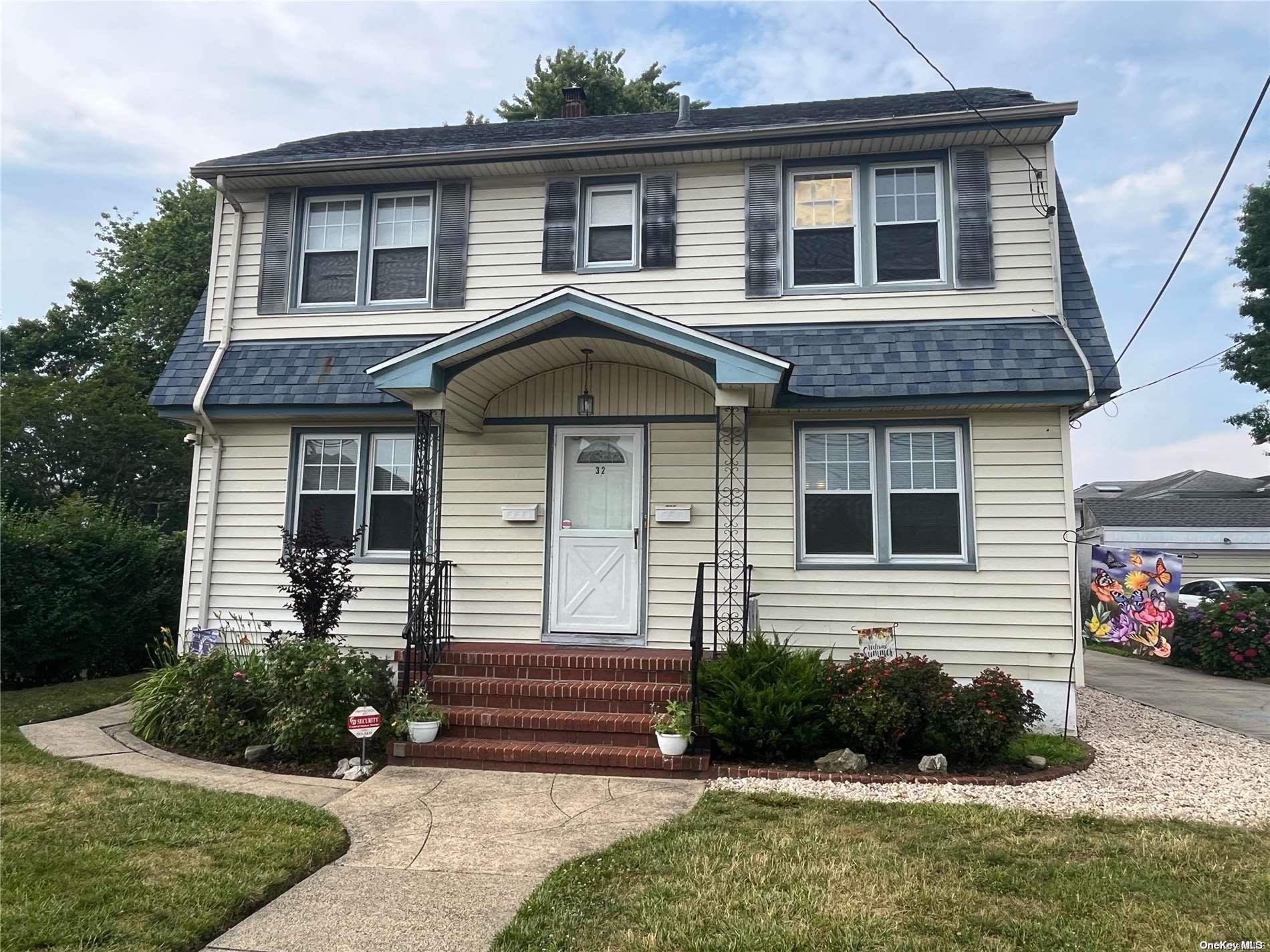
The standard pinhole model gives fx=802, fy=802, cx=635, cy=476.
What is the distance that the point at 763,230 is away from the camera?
8.59 metres

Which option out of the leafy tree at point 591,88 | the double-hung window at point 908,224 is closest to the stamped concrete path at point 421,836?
the double-hung window at point 908,224

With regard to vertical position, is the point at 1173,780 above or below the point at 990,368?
below

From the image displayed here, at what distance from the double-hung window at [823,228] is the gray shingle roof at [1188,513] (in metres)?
21.8

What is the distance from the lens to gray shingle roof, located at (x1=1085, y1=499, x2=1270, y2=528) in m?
24.8

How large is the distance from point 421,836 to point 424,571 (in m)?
3.21

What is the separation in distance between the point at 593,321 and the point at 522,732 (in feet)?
12.0

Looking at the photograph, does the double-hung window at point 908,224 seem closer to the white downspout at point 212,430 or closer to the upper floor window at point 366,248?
the upper floor window at point 366,248

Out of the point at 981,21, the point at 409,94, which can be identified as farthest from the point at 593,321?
the point at 409,94

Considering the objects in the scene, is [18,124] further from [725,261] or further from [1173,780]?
[1173,780]

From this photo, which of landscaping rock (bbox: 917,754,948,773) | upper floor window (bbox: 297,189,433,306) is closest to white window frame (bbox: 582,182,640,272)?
upper floor window (bbox: 297,189,433,306)

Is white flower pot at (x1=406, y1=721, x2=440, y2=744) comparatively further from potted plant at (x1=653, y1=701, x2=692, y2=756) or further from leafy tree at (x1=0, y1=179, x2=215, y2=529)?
leafy tree at (x1=0, y1=179, x2=215, y2=529)

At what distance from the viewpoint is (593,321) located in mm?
7359

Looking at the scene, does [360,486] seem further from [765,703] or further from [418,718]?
[765,703]

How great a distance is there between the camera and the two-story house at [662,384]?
25.1ft
